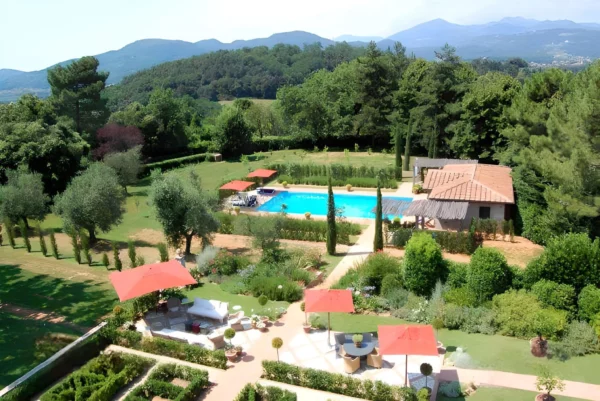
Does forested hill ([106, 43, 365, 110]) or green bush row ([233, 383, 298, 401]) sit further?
forested hill ([106, 43, 365, 110])

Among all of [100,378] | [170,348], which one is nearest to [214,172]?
[170,348]

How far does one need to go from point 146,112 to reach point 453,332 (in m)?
47.9

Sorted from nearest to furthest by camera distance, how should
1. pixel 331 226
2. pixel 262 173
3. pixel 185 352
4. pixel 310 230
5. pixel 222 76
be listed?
pixel 185 352 < pixel 331 226 < pixel 310 230 < pixel 262 173 < pixel 222 76

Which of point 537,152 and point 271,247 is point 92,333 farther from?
point 537,152

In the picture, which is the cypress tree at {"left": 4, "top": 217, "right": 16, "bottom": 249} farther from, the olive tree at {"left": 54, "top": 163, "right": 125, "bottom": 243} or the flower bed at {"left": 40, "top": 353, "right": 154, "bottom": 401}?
the flower bed at {"left": 40, "top": 353, "right": 154, "bottom": 401}

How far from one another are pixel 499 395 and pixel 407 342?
2.75 metres

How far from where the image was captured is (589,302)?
1538cm

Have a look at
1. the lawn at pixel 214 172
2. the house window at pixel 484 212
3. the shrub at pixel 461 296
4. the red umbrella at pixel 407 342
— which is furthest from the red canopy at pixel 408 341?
the lawn at pixel 214 172

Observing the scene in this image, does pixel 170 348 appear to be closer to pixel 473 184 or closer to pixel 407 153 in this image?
pixel 473 184

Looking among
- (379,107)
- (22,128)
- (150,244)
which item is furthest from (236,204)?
(379,107)

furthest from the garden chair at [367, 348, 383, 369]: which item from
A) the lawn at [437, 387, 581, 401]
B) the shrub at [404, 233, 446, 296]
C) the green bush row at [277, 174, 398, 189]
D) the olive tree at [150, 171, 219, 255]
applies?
the green bush row at [277, 174, 398, 189]

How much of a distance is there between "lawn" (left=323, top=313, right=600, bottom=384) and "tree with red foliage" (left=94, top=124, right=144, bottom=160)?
3430 cm

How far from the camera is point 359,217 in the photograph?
1260 inches

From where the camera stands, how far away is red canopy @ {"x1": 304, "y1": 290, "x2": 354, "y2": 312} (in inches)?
600
